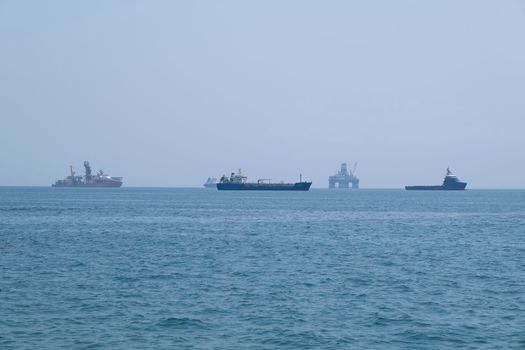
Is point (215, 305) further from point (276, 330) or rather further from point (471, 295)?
point (471, 295)

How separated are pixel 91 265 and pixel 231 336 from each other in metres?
19.2

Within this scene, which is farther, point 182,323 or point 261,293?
point 261,293

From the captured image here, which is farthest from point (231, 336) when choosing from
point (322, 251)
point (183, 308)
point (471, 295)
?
point (322, 251)

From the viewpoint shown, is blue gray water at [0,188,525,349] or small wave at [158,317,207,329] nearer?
blue gray water at [0,188,525,349]

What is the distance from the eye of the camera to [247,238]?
195 feet

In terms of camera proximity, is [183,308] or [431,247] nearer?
[183,308]

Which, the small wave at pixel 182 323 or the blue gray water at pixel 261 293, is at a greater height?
the blue gray water at pixel 261 293

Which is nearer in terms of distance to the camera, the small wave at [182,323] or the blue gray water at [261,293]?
the blue gray water at [261,293]

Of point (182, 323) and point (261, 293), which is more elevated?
point (261, 293)

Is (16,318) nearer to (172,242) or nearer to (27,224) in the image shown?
(172,242)

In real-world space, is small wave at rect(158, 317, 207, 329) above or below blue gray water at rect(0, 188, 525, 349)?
below

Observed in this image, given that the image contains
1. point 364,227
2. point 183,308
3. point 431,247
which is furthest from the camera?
point 364,227

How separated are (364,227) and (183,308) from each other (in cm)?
4917

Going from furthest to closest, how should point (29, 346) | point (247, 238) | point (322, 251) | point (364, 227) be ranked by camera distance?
point (364, 227) → point (247, 238) → point (322, 251) → point (29, 346)
